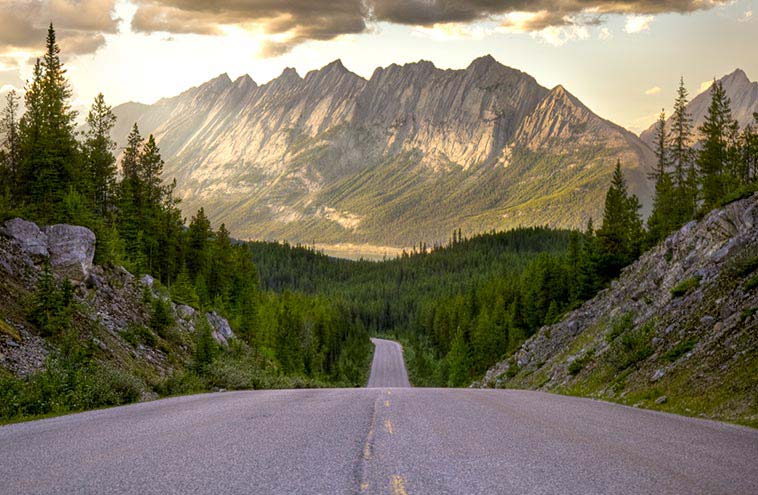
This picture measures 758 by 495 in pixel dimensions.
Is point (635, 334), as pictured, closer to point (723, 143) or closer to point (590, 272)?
point (590, 272)

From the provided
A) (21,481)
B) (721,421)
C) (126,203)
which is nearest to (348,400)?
(721,421)

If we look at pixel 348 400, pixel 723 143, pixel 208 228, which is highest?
pixel 723 143

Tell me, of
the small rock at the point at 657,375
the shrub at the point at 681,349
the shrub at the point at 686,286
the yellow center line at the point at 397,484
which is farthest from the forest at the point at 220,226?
the yellow center line at the point at 397,484

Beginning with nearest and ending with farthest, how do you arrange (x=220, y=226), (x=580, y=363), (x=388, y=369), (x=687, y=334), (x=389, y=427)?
(x=389, y=427) → (x=687, y=334) → (x=580, y=363) → (x=220, y=226) → (x=388, y=369)

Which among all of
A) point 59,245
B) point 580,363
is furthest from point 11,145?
point 580,363

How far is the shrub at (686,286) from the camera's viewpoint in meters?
27.6

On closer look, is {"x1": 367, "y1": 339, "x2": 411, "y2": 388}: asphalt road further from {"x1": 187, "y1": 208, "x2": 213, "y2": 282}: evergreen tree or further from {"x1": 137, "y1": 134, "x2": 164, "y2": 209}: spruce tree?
{"x1": 137, "y1": 134, "x2": 164, "y2": 209}: spruce tree

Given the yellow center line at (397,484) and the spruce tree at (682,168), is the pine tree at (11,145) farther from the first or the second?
the spruce tree at (682,168)

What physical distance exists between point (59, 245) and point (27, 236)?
1886 millimetres

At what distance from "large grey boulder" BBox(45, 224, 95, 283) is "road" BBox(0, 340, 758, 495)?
1745 cm

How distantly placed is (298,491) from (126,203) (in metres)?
51.2

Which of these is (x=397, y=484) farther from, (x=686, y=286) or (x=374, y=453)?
(x=686, y=286)

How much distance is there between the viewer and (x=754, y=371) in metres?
17.0

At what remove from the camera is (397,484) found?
24.5 feet
